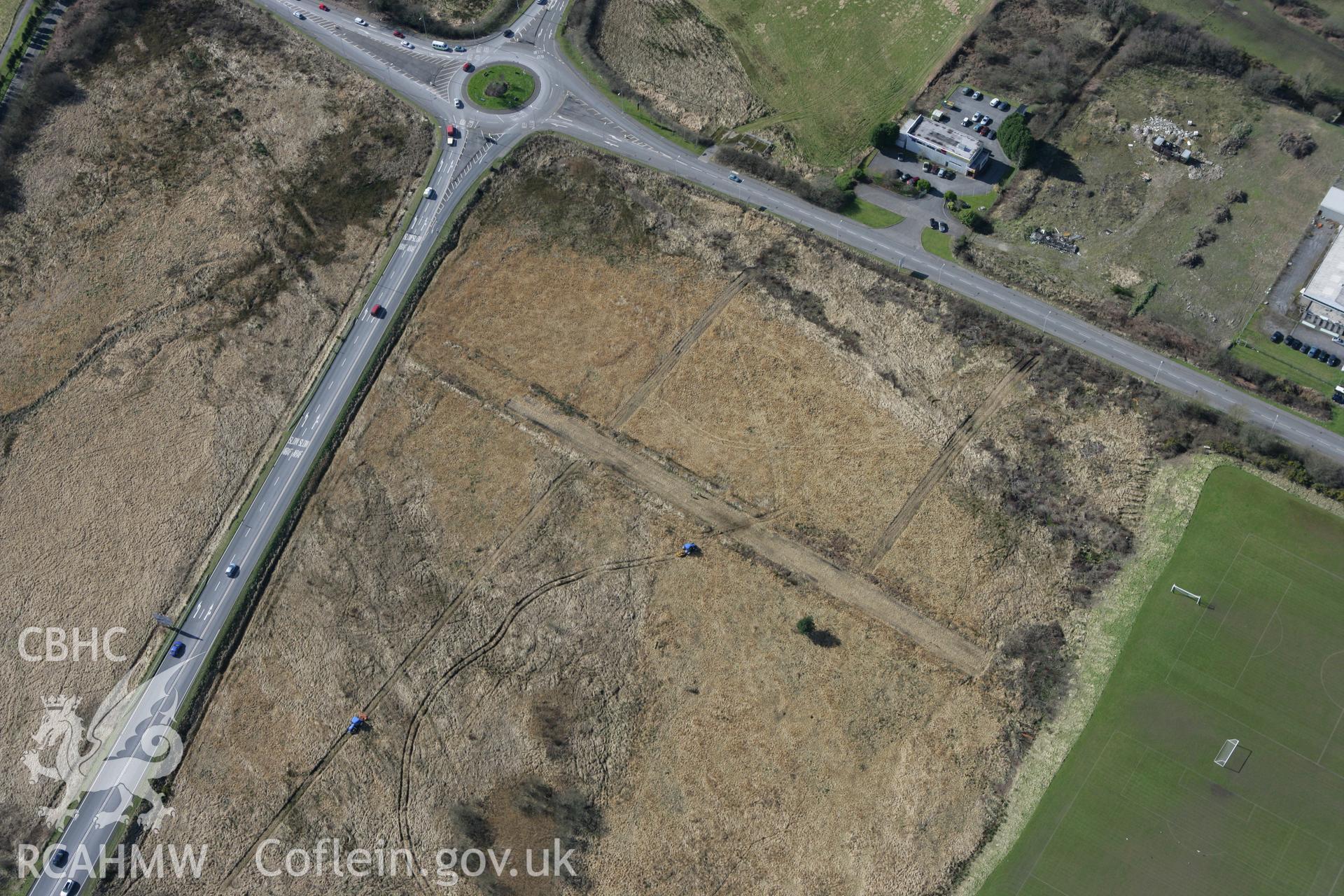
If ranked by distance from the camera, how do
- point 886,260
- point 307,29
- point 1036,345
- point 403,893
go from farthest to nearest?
1. point 307,29
2. point 886,260
3. point 1036,345
4. point 403,893

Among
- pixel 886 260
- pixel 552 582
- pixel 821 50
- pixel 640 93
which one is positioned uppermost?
pixel 821 50

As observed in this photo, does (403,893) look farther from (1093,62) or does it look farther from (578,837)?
(1093,62)

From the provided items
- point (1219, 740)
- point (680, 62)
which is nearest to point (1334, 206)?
point (1219, 740)

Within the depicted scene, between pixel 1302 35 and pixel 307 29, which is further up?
pixel 1302 35

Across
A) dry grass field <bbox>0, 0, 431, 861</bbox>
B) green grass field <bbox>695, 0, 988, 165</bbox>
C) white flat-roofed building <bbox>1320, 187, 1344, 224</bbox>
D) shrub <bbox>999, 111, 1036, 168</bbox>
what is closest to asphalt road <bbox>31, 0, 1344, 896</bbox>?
dry grass field <bbox>0, 0, 431, 861</bbox>

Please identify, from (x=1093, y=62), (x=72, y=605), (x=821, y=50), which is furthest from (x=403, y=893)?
(x=1093, y=62)

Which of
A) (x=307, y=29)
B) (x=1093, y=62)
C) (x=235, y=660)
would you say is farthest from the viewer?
(x=307, y=29)

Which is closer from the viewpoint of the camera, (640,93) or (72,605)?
(72,605)

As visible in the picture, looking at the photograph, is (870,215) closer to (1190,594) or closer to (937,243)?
(937,243)
